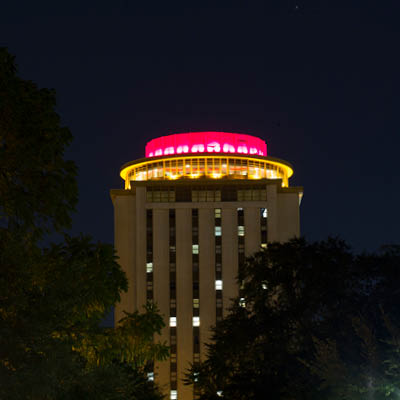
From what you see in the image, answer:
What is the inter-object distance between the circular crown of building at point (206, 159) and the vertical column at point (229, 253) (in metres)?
8.18

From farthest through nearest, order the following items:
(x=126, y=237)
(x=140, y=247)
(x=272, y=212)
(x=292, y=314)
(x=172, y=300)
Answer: (x=126, y=237) → (x=272, y=212) → (x=140, y=247) → (x=172, y=300) → (x=292, y=314)

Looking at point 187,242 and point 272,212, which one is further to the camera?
point 272,212

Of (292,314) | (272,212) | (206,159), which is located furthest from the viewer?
(206,159)

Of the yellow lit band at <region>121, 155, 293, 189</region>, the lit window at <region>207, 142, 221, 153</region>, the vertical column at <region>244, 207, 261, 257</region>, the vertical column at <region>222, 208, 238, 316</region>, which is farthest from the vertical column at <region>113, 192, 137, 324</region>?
the vertical column at <region>244, 207, 261, 257</region>

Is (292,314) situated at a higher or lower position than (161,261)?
lower

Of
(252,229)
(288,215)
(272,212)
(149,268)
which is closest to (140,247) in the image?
(149,268)

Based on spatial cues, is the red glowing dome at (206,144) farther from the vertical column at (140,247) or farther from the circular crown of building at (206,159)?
the vertical column at (140,247)

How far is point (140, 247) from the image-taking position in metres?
129

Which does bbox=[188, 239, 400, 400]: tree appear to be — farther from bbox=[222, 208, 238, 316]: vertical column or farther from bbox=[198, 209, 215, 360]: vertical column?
bbox=[222, 208, 238, 316]: vertical column

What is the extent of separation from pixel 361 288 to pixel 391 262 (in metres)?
2.59

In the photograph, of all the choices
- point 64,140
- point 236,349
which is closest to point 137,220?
point 236,349

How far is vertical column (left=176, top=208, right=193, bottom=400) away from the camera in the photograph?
120 meters

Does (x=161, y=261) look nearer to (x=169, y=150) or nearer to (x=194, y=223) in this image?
(x=194, y=223)

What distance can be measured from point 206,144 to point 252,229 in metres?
17.6
